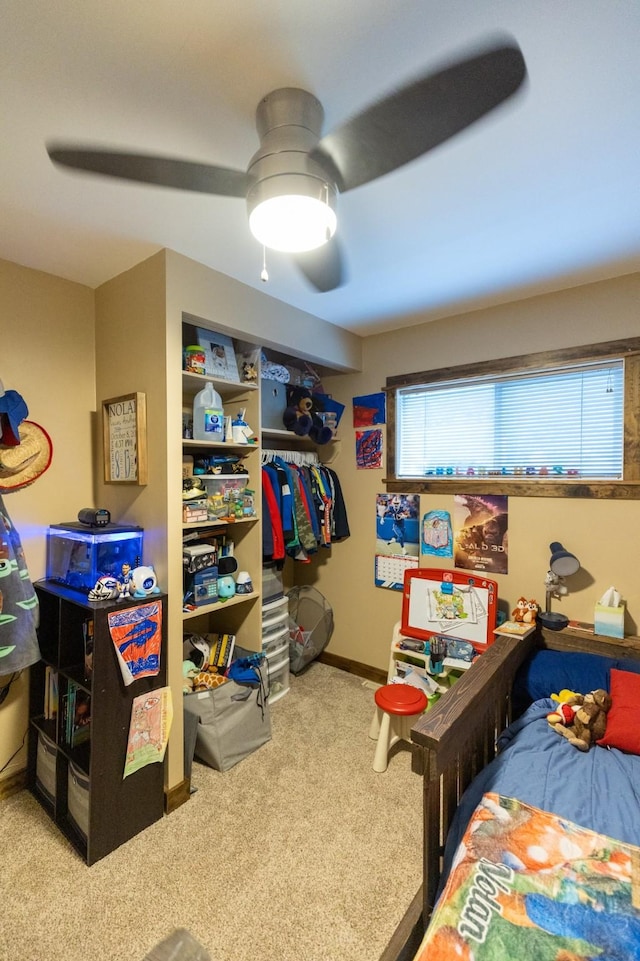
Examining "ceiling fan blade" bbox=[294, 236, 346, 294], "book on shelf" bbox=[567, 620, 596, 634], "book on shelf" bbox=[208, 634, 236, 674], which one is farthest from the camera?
"book on shelf" bbox=[208, 634, 236, 674]

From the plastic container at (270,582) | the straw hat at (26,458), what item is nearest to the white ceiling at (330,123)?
the straw hat at (26,458)

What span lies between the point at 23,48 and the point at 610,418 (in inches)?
104

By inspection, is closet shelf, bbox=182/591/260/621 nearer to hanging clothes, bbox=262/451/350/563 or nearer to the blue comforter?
hanging clothes, bbox=262/451/350/563

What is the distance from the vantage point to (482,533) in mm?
2682

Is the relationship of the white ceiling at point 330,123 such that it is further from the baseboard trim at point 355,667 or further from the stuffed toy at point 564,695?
the baseboard trim at point 355,667

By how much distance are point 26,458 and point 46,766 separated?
1.40m

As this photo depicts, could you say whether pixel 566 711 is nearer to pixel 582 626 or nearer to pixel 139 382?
pixel 582 626

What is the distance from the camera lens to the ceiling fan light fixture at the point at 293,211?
3.51 ft

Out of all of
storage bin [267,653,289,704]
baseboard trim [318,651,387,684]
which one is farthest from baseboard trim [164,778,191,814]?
baseboard trim [318,651,387,684]

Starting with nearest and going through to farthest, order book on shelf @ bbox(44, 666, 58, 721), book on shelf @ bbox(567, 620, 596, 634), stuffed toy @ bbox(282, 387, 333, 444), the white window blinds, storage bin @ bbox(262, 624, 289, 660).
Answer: book on shelf @ bbox(44, 666, 58, 721), book on shelf @ bbox(567, 620, 596, 634), the white window blinds, storage bin @ bbox(262, 624, 289, 660), stuffed toy @ bbox(282, 387, 333, 444)

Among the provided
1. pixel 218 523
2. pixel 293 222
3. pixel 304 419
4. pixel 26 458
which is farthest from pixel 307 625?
pixel 293 222

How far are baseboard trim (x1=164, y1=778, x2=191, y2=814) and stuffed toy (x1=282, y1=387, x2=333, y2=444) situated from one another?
1992mm

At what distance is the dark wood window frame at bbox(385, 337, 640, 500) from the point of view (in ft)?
7.22

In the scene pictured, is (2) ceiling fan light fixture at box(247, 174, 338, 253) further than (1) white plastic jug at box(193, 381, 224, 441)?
No
